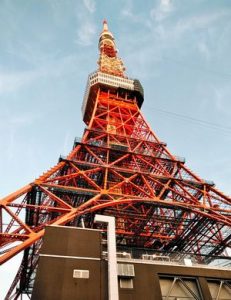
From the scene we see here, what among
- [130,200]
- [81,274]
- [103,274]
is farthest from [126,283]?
[130,200]

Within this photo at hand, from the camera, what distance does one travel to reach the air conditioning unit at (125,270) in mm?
12406

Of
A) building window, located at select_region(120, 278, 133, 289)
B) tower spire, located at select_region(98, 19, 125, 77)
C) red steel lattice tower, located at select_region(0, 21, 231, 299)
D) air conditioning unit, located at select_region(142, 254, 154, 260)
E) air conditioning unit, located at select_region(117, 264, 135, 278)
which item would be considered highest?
tower spire, located at select_region(98, 19, 125, 77)

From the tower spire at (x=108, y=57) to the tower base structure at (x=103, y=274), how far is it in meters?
30.2

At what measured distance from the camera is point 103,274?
474 inches

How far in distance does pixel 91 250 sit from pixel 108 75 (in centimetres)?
2886

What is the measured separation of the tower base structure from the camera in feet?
36.9

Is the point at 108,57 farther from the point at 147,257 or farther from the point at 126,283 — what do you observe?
the point at 126,283

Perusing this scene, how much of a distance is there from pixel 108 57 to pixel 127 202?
1308 inches

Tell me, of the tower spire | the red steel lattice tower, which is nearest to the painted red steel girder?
the red steel lattice tower

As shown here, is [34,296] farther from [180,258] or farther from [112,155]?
[112,155]

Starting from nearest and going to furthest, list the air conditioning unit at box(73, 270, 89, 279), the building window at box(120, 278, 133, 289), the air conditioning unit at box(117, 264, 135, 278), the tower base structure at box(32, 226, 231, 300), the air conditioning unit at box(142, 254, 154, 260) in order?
the tower base structure at box(32, 226, 231, 300) < the air conditioning unit at box(73, 270, 89, 279) < the building window at box(120, 278, 133, 289) < the air conditioning unit at box(117, 264, 135, 278) < the air conditioning unit at box(142, 254, 154, 260)

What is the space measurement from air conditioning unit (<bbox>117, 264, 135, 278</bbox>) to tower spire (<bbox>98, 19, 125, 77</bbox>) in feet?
102

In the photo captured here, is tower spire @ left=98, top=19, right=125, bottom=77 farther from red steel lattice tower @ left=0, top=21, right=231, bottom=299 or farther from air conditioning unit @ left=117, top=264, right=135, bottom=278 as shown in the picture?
air conditioning unit @ left=117, top=264, right=135, bottom=278

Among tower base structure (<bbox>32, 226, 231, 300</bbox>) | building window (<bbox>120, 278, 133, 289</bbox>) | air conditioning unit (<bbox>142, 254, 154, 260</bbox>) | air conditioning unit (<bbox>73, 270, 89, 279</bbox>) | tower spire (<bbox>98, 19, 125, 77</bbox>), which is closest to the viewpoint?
tower base structure (<bbox>32, 226, 231, 300</bbox>)
